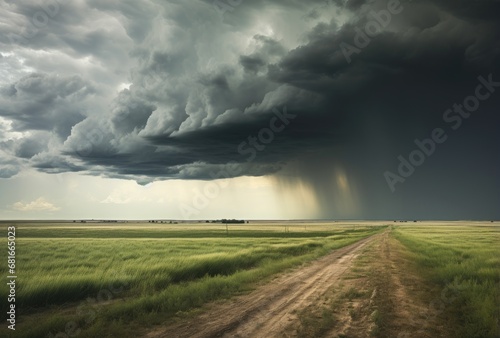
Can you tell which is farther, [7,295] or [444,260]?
[444,260]

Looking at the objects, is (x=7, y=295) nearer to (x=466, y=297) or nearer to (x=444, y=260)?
(x=466, y=297)

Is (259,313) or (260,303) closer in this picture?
(259,313)

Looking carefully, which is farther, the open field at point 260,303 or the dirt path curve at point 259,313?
the open field at point 260,303

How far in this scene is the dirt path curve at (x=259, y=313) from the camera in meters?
9.83

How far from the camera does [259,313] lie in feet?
38.5

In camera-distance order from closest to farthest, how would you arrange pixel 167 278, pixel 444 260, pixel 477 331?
pixel 477 331 → pixel 167 278 → pixel 444 260

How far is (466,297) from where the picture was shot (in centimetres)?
1368

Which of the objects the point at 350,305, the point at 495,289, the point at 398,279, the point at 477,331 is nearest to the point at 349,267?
the point at 398,279

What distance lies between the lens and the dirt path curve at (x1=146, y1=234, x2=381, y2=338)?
9.83 meters

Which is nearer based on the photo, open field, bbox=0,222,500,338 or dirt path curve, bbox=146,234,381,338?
dirt path curve, bbox=146,234,381,338

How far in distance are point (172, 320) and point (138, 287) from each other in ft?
20.5

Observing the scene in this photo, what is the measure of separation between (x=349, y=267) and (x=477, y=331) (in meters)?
13.6

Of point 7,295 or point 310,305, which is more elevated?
point 7,295

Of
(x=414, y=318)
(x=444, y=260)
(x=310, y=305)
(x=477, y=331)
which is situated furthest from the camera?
(x=444, y=260)
